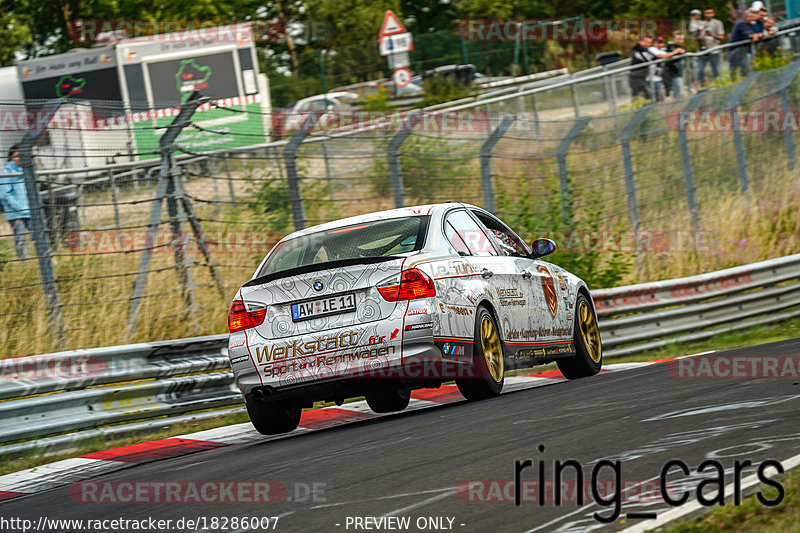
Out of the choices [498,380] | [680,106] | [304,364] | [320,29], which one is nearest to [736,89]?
[680,106]

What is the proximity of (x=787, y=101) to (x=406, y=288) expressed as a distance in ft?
46.9

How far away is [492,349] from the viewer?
29.9 ft

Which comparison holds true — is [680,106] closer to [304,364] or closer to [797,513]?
[304,364]

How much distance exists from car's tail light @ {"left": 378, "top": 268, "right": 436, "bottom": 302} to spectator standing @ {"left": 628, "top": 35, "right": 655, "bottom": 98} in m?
15.9

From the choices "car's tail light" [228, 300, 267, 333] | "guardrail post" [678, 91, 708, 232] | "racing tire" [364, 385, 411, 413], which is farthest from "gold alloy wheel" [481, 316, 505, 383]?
"guardrail post" [678, 91, 708, 232]

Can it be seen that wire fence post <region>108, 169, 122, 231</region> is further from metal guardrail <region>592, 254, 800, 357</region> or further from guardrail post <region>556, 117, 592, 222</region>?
guardrail post <region>556, 117, 592, 222</region>

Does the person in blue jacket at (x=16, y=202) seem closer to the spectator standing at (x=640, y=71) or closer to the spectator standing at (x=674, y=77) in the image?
the spectator standing at (x=674, y=77)

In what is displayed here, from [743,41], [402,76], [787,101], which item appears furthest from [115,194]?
[402,76]

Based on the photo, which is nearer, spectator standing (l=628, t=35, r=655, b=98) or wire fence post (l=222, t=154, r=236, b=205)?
wire fence post (l=222, t=154, r=236, b=205)

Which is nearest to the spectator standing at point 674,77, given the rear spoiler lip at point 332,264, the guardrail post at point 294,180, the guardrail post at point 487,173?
the guardrail post at point 487,173

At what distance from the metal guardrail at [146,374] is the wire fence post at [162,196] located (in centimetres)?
184

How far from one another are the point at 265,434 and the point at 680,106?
11.6 metres

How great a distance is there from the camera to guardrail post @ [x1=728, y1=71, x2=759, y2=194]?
19.5m

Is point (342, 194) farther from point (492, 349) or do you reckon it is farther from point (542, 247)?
point (492, 349)
